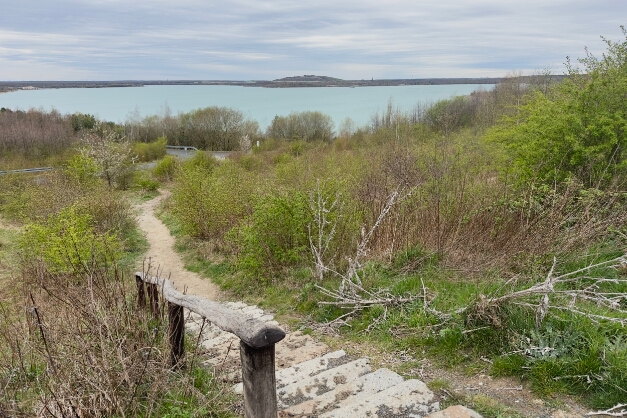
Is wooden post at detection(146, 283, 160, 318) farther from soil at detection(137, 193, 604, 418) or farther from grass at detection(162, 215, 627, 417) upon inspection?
grass at detection(162, 215, 627, 417)

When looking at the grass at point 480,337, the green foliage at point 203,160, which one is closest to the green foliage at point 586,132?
the grass at point 480,337

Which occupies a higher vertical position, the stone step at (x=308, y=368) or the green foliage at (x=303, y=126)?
the green foliage at (x=303, y=126)

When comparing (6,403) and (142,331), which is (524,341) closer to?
(142,331)

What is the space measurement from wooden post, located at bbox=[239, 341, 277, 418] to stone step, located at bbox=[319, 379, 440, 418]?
766 millimetres

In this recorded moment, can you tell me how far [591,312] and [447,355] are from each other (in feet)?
4.32

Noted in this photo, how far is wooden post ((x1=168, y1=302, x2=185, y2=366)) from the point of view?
143 inches

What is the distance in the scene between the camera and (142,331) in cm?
360

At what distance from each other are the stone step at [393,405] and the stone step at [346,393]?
94mm

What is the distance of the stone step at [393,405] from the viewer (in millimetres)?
3088

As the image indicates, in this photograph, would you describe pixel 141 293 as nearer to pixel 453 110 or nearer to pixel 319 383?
pixel 319 383

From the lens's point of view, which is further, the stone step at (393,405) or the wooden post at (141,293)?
the wooden post at (141,293)

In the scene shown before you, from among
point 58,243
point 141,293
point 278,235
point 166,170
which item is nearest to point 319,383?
point 141,293

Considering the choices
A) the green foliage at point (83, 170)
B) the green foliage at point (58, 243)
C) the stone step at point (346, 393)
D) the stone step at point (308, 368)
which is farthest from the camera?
the green foliage at point (83, 170)

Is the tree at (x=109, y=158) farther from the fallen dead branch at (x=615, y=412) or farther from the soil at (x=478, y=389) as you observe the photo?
the fallen dead branch at (x=615, y=412)
